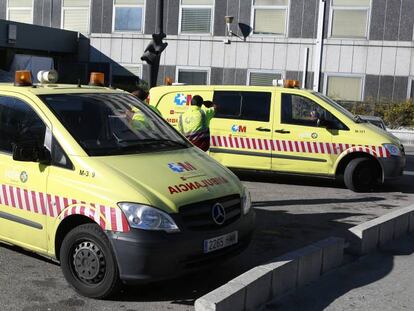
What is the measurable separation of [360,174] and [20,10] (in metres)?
20.8

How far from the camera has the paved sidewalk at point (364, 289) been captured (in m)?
4.68

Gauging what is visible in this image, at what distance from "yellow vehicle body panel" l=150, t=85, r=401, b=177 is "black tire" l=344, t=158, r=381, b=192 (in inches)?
7.9

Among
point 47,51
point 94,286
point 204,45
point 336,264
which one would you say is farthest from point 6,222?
point 47,51

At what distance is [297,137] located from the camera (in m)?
9.98

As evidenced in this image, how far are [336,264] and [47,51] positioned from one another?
20.9 metres

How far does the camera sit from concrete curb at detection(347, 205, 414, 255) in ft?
19.7

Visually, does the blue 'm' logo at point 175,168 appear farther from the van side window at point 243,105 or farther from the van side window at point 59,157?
the van side window at point 243,105

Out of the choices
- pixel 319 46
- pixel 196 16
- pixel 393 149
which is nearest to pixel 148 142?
pixel 393 149

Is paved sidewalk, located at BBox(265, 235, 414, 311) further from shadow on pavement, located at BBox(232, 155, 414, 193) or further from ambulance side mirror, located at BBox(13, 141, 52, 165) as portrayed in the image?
shadow on pavement, located at BBox(232, 155, 414, 193)

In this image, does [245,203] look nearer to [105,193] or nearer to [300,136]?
[105,193]

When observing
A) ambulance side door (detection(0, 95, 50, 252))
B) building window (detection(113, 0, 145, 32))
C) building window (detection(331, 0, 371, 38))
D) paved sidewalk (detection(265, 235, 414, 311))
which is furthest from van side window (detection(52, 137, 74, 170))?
building window (detection(113, 0, 145, 32))

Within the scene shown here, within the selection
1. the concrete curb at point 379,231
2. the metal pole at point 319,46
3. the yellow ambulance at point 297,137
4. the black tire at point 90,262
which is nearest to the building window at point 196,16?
the metal pole at point 319,46

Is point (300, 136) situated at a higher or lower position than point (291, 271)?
higher

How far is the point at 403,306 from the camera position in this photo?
472 cm
